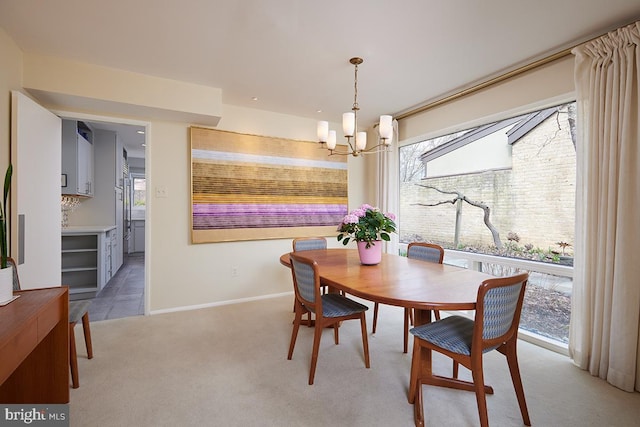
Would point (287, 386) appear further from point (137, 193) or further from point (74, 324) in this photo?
point (137, 193)

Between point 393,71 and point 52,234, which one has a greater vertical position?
point 393,71

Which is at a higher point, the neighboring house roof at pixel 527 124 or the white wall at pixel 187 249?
the neighboring house roof at pixel 527 124

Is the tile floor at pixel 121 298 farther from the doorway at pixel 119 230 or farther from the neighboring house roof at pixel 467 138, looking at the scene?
the neighboring house roof at pixel 467 138

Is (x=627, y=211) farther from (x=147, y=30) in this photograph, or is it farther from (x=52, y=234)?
(x=52, y=234)

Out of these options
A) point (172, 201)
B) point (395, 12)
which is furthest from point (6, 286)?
point (395, 12)

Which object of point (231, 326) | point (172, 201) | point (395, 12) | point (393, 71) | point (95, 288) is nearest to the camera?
point (395, 12)

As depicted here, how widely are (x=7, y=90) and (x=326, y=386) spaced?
315cm

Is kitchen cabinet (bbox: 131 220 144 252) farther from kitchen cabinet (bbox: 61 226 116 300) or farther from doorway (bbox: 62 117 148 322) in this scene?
kitchen cabinet (bbox: 61 226 116 300)

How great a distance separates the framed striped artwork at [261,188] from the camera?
354 cm

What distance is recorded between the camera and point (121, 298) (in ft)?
13.0

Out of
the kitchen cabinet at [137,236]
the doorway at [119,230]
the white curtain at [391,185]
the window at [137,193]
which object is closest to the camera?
the doorway at [119,230]

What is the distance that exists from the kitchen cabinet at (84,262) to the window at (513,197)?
4.26 meters

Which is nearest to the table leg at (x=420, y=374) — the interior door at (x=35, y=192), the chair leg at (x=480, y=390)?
the chair leg at (x=480, y=390)

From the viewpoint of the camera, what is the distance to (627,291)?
78.2 inches
